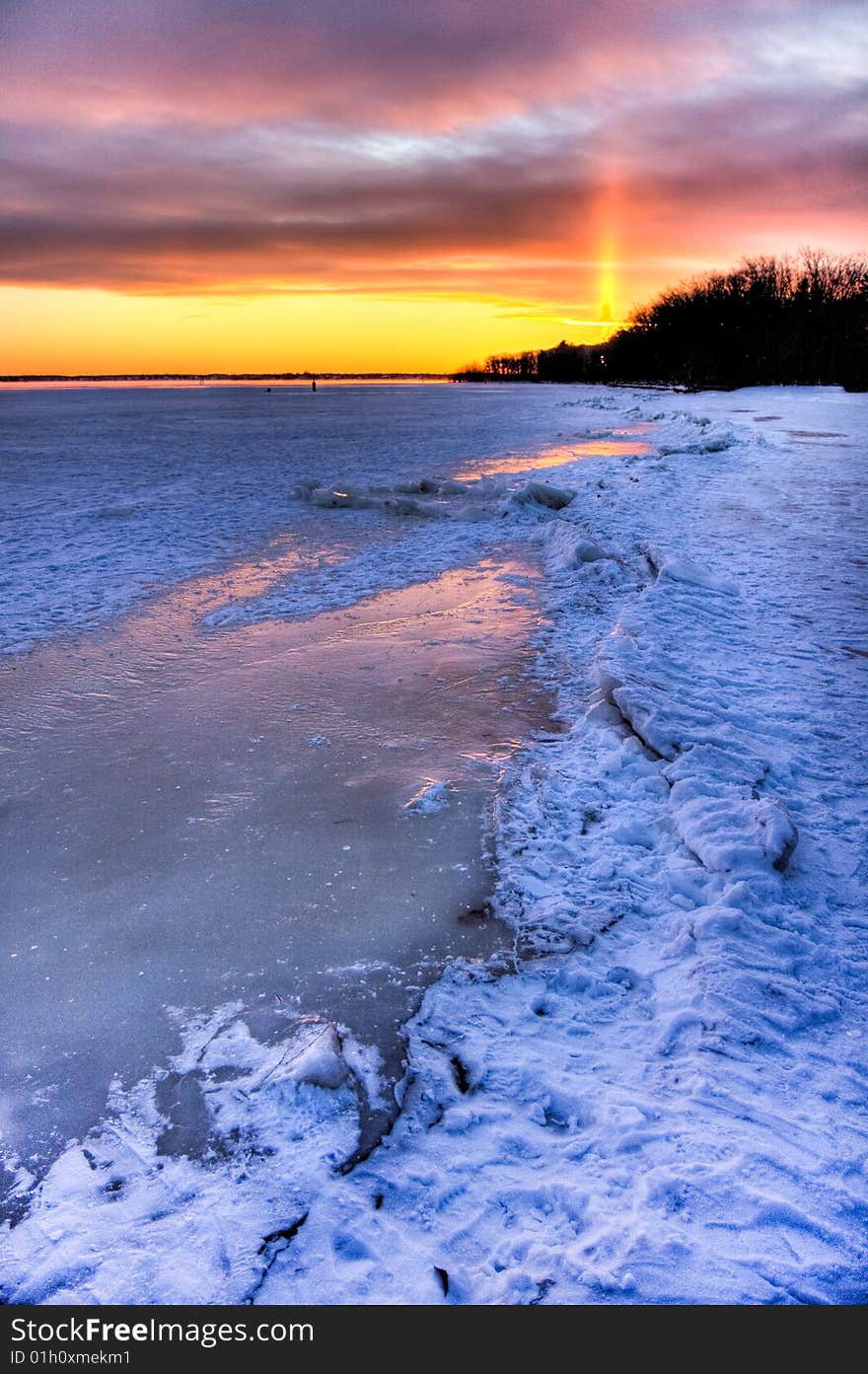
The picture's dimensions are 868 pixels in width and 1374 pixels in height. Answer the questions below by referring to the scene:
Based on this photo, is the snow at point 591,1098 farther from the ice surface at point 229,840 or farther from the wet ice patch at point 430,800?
the wet ice patch at point 430,800

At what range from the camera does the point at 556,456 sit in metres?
21.3

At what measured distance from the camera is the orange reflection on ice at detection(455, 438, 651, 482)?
19.0 meters

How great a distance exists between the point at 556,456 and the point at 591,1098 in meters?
20.6

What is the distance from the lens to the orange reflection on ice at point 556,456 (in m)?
19.0

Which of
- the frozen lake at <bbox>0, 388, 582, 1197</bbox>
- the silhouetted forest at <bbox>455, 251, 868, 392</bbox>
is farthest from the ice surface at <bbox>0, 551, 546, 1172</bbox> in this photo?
the silhouetted forest at <bbox>455, 251, 868, 392</bbox>

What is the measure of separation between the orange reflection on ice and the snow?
14.5m

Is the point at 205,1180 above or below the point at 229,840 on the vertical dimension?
below

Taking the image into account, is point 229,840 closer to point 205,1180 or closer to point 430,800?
point 430,800

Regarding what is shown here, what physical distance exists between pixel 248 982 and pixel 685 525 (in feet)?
32.0

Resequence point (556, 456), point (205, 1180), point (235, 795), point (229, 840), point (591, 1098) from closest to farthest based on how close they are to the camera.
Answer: point (205, 1180), point (591, 1098), point (229, 840), point (235, 795), point (556, 456)

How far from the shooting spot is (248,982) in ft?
9.60

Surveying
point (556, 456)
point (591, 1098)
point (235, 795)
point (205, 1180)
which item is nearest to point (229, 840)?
point (235, 795)

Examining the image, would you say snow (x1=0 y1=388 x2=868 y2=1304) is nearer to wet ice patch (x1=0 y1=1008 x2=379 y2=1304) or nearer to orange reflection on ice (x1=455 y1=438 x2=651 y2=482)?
wet ice patch (x1=0 y1=1008 x2=379 y2=1304)

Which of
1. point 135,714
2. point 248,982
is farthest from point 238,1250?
point 135,714
